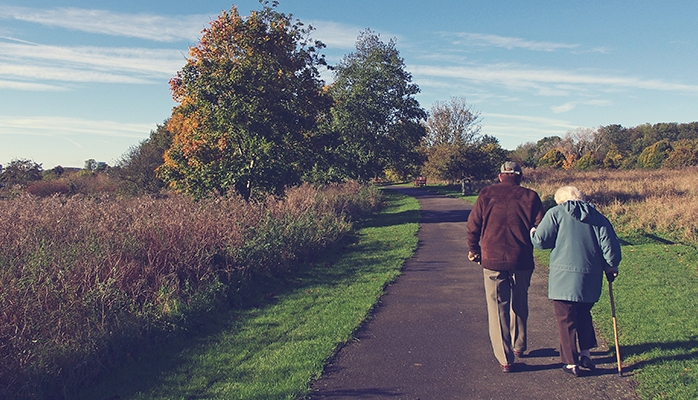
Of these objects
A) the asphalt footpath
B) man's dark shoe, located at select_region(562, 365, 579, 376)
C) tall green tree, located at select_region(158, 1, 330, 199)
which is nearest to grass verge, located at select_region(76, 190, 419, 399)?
the asphalt footpath

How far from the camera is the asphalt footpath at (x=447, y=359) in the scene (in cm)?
480

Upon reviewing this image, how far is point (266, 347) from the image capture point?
6.22m

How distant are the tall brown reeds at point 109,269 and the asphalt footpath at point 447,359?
254 cm

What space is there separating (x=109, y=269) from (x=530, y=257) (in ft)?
18.5

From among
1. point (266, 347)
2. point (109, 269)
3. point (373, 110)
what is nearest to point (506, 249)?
point (266, 347)

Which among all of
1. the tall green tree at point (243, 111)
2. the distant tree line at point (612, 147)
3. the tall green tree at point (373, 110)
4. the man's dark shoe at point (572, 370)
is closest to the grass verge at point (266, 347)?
the man's dark shoe at point (572, 370)

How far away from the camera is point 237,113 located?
17.3 metres

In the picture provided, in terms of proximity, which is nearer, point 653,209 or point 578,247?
point 578,247

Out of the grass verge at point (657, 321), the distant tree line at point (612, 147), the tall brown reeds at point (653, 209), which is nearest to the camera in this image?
the grass verge at point (657, 321)

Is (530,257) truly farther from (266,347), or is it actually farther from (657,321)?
(266,347)


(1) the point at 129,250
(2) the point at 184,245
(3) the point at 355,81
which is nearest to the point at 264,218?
(2) the point at 184,245

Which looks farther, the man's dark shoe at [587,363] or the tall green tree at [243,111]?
the tall green tree at [243,111]

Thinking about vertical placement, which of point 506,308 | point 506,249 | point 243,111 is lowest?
point 506,308

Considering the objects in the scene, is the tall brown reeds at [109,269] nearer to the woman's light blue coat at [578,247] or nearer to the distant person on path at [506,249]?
the distant person on path at [506,249]
